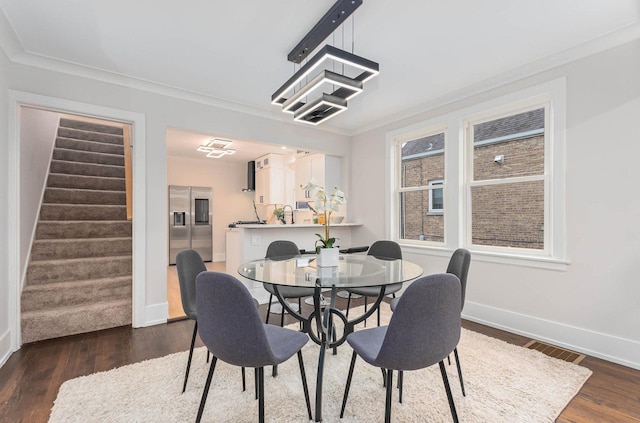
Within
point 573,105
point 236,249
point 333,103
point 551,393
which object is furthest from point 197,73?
point 551,393

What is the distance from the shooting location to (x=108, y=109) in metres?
3.00

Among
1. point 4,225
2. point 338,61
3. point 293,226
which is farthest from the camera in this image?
point 293,226

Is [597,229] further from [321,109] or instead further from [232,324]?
[232,324]

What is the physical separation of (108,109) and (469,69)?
3530mm

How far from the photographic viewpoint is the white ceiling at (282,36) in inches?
81.5

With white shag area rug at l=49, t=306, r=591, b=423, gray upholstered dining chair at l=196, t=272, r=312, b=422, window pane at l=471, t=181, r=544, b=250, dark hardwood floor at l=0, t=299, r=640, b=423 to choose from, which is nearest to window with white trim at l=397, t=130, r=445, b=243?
A: window pane at l=471, t=181, r=544, b=250

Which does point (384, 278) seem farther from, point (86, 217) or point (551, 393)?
point (86, 217)

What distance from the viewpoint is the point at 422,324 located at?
135cm

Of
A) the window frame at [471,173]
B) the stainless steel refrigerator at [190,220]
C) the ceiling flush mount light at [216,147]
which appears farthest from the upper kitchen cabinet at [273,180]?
the window frame at [471,173]

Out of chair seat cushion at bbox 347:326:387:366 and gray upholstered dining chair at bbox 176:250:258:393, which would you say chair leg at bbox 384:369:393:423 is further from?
gray upholstered dining chair at bbox 176:250:258:393

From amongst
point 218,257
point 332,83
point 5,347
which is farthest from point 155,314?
point 218,257

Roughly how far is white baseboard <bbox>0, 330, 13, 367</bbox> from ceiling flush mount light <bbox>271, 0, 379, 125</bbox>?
288 cm

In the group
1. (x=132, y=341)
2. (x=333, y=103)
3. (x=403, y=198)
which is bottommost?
(x=132, y=341)

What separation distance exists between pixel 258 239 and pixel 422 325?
306cm
